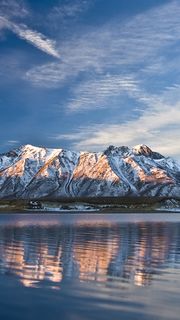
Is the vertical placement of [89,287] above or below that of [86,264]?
below

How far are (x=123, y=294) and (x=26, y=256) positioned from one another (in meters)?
18.4

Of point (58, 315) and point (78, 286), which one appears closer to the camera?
point (58, 315)

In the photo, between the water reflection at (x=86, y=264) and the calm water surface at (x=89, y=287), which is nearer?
the calm water surface at (x=89, y=287)

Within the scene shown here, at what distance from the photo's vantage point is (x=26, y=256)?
1661 inches

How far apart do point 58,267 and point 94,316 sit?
14.6 m

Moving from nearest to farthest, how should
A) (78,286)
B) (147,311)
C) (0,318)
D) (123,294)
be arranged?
(0,318)
(147,311)
(123,294)
(78,286)

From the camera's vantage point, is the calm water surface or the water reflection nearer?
the calm water surface

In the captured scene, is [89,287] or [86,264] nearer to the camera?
[89,287]

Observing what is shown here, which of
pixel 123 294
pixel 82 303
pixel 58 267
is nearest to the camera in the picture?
pixel 82 303

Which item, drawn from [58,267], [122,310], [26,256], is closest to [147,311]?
[122,310]

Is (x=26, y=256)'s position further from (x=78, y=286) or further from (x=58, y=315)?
(x=58, y=315)

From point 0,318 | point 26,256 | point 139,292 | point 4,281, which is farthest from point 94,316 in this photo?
point 26,256

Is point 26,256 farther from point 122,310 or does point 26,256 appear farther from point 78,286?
point 122,310

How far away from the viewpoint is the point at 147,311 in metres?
21.8
